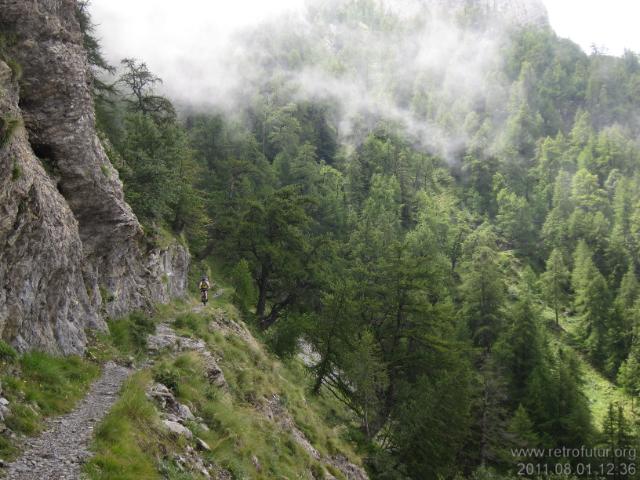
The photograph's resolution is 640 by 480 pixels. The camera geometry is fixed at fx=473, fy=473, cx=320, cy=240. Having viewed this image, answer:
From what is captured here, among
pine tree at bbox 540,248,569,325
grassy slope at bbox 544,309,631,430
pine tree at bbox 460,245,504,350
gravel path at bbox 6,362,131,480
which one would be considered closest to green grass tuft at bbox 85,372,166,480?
gravel path at bbox 6,362,131,480

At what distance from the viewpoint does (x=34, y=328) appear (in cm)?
1280

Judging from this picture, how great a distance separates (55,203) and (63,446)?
9.65 metres

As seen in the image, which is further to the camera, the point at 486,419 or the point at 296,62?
the point at 296,62

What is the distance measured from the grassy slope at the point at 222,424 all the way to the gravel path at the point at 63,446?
327 mm

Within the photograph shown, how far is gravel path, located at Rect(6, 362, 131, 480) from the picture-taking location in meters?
7.62

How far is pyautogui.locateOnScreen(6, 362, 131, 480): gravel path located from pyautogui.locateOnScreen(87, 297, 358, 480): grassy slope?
33 centimetres

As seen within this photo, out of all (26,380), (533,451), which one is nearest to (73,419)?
(26,380)

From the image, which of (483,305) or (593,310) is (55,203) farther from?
(593,310)

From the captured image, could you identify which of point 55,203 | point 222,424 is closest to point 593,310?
point 222,424

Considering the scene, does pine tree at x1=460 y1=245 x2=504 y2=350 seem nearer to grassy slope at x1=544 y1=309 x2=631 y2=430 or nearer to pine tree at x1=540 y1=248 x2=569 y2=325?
grassy slope at x1=544 y1=309 x2=631 y2=430

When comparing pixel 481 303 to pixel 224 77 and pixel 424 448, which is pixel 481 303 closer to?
pixel 424 448

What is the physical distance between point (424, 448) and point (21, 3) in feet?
94.2

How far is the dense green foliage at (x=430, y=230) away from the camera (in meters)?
31.7

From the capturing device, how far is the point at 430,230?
282 ft
